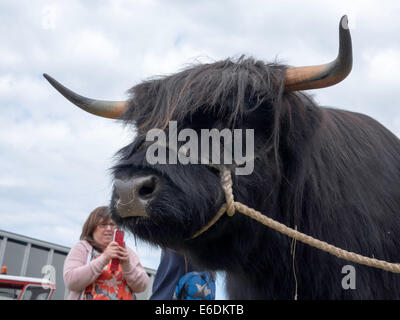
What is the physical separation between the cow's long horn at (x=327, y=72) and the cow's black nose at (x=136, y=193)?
118 centimetres

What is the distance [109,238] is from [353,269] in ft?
7.52

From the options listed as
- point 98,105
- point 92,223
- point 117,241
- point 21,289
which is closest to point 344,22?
point 98,105

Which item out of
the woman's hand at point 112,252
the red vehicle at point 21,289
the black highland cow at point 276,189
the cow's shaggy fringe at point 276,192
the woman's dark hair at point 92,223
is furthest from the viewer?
the red vehicle at point 21,289

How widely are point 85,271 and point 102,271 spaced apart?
15 cm

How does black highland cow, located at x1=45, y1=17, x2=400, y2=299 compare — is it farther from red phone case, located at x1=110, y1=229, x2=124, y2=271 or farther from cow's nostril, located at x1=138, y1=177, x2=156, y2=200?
red phone case, located at x1=110, y1=229, x2=124, y2=271

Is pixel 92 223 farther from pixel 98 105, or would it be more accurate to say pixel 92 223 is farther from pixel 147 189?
pixel 147 189

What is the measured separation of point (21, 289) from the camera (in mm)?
6766

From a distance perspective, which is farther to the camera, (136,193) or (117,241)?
(117,241)

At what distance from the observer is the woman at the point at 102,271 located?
12.8 ft

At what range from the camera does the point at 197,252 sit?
9.72ft

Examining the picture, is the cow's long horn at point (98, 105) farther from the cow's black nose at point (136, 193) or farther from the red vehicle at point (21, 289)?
the red vehicle at point (21, 289)

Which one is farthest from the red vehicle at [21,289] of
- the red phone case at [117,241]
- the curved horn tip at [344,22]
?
the curved horn tip at [344,22]

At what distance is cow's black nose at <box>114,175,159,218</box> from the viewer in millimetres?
2512
